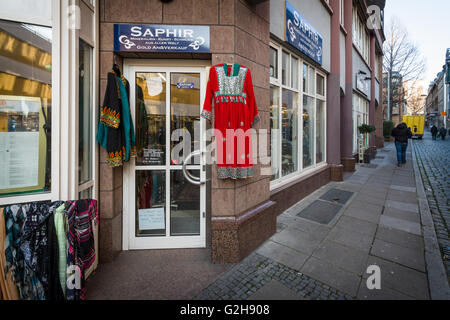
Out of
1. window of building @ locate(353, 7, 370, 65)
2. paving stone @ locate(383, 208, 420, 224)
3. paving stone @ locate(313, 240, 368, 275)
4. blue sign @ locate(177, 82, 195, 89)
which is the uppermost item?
window of building @ locate(353, 7, 370, 65)

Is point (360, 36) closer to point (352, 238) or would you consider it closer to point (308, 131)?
point (308, 131)

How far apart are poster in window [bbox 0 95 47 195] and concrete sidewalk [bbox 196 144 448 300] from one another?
2.14 meters

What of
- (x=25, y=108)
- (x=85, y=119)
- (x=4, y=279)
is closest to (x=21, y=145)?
(x=25, y=108)

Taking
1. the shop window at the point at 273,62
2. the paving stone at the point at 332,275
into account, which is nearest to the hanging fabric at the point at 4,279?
the paving stone at the point at 332,275

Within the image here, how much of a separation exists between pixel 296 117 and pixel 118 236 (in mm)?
4469

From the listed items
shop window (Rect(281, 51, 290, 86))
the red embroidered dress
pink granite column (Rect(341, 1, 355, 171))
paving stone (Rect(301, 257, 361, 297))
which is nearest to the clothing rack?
the red embroidered dress

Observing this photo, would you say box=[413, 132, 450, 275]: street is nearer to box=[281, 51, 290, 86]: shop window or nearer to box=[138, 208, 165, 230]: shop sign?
box=[138, 208, 165, 230]: shop sign

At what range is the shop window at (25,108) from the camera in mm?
2238

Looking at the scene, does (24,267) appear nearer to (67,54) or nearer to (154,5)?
(67,54)

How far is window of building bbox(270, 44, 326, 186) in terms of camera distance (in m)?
4.62

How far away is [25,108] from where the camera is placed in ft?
7.65

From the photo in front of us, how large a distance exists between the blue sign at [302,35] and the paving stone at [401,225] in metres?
3.81

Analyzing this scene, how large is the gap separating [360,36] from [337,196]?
9.64 m
